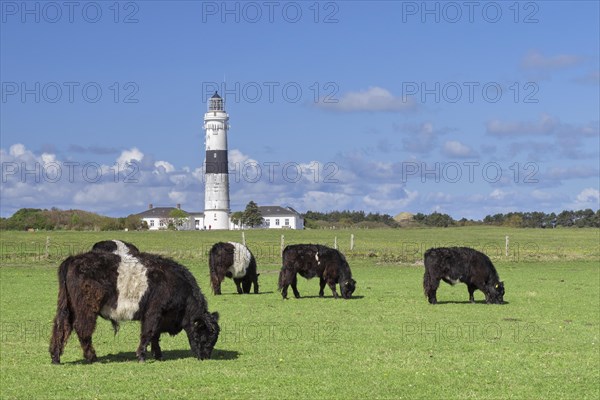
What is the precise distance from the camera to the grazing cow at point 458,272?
25359mm

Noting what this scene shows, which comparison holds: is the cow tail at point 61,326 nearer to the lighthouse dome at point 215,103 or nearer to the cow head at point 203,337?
the cow head at point 203,337

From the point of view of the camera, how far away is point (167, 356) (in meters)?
15.3

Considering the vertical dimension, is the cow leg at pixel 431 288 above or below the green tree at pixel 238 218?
below

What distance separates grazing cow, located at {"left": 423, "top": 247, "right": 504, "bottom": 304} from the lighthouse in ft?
289

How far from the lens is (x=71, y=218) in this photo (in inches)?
4761

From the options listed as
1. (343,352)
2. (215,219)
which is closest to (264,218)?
(215,219)

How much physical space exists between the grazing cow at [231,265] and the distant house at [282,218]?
407 ft

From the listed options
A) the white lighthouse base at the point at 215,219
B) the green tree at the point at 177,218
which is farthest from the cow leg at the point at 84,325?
the green tree at the point at 177,218

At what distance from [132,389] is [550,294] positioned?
65.1 ft

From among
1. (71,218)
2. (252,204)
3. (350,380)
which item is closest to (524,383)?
(350,380)

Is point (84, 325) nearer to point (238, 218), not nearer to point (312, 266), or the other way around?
point (312, 266)

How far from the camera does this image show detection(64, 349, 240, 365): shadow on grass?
→ 14.8m

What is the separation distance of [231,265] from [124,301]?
14562mm

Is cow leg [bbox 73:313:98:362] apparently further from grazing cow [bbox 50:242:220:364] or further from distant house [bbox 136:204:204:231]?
distant house [bbox 136:204:204:231]
